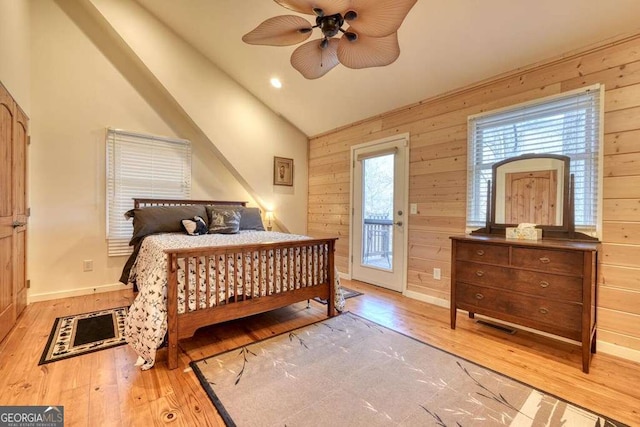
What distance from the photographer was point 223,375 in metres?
1.83

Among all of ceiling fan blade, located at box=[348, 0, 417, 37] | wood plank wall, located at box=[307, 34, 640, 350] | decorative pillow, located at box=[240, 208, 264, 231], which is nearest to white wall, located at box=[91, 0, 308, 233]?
wood plank wall, located at box=[307, 34, 640, 350]

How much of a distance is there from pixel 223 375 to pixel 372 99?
326cm

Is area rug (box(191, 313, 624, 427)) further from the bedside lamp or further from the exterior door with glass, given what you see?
the bedside lamp

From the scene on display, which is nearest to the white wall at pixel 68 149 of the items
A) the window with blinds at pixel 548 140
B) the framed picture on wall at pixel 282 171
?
the framed picture on wall at pixel 282 171

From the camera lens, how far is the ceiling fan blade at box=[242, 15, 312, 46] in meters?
1.70

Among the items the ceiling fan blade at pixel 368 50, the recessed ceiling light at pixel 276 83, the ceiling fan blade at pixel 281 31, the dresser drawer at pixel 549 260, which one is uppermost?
the recessed ceiling light at pixel 276 83

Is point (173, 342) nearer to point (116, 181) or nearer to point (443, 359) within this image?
point (443, 359)

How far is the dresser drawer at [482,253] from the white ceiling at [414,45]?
1.64 metres

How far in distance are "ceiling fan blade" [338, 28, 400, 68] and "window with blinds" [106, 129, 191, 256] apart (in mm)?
2949

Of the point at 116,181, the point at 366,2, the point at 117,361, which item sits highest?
the point at 366,2

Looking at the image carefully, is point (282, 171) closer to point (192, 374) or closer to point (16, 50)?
point (16, 50)

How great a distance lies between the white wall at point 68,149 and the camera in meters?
3.14

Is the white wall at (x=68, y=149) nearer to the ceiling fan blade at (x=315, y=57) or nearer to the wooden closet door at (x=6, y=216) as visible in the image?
the wooden closet door at (x=6, y=216)

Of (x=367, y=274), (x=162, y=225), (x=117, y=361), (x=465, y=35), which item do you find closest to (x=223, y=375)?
(x=117, y=361)
